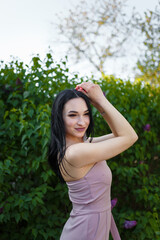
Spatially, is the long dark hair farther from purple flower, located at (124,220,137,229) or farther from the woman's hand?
purple flower, located at (124,220,137,229)

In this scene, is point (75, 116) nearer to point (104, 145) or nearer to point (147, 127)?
point (104, 145)

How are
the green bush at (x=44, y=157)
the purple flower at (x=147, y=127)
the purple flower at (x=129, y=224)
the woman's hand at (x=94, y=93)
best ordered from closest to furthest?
the woman's hand at (x=94, y=93) → the green bush at (x=44, y=157) → the purple flower at (x=129, y=224) → the purple flower at (x=147, y=127)

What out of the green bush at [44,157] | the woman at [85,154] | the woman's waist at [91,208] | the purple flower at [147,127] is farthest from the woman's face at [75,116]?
the purple flower at [147,127]

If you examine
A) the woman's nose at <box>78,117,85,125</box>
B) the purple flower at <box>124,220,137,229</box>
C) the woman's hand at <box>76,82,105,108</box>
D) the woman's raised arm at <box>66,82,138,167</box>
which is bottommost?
the purple flower at <box>124,220,137,229</box>

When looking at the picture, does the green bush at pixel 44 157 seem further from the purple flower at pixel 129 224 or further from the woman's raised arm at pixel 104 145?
the woman's raised arm at pixel 104 145

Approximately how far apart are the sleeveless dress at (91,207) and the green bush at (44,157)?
2.91ft

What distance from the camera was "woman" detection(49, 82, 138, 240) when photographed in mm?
1421

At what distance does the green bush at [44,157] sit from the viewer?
2465 millimetres

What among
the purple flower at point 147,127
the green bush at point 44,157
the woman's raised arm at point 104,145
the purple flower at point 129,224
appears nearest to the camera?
the woman's raised arm at point 104,145

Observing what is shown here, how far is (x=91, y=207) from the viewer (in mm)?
1469

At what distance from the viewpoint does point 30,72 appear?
300cm

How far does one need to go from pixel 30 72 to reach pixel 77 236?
1.96 m

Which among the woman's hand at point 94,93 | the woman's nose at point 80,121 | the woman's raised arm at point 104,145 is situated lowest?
the woman's raised arm at point 104,145

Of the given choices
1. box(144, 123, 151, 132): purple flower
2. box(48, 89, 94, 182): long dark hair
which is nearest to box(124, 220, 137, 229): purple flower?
box(144, 123, 151, 132): purple flower
